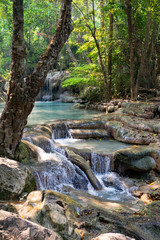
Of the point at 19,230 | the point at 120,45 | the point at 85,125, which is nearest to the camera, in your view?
the point at 19,230

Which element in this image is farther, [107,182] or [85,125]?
[85,125]

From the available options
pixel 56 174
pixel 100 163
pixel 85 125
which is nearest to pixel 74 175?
pixel 56 174

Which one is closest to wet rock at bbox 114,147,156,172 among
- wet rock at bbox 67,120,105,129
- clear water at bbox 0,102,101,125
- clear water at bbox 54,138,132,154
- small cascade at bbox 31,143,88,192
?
clear water at bbox 54,138,132,154

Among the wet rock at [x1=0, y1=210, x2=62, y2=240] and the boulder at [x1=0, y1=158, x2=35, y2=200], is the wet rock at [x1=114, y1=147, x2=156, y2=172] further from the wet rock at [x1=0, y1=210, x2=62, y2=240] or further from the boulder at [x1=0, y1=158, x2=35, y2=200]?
the wet rock at [x1=0, y1=210, x2=62, y2=240]

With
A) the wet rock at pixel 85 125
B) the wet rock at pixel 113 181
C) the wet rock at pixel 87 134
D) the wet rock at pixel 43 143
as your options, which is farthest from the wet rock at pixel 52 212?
the wet rock at pixel 85 125

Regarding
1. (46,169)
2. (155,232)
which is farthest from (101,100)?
(155,232)

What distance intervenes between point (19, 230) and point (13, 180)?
1.77 metres

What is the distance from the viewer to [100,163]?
22.2ft

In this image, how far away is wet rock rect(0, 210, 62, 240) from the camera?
1.85 metres

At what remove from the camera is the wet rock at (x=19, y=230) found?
72.7 inches

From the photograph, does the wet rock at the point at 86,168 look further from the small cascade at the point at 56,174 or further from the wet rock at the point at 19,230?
the wet rock at the point at 19,230

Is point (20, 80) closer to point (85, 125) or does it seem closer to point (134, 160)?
point (134, 160)

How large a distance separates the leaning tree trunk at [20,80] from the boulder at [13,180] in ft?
2.70

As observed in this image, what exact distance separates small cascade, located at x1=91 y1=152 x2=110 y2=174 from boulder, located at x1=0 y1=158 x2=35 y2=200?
10.3 feet
